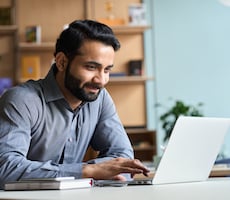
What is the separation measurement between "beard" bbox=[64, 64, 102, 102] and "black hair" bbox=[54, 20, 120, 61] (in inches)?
3.6

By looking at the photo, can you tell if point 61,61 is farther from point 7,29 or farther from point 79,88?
point 7,29

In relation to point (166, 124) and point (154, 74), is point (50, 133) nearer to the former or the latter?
point (166, 124)

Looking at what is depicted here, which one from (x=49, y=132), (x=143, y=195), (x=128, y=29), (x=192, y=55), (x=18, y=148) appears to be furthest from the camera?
(x=192, y=55)

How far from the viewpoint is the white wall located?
530 centimetres

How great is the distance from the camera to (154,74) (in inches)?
208

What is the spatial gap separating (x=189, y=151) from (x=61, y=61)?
32.7 inches

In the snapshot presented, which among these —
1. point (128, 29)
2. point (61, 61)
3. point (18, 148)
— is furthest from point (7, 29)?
point (18, 148)

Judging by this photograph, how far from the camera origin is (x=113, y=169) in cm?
181

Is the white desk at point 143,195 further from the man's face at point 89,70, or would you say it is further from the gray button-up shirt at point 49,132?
the man's face at point 89,70

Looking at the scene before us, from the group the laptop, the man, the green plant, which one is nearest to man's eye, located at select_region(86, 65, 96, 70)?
the man

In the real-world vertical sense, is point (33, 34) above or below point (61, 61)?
above

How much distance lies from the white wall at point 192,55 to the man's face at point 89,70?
3046 mm

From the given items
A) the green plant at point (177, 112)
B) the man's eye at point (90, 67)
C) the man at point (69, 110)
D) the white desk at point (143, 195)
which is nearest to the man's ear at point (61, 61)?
the man at point (69, 110)

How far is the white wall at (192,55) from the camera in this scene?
5.30m
